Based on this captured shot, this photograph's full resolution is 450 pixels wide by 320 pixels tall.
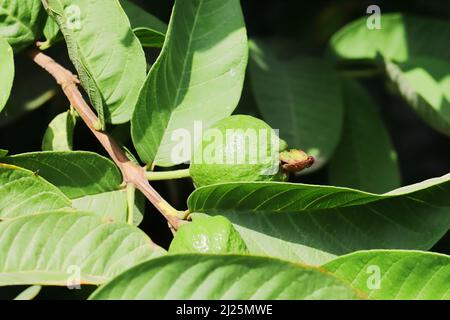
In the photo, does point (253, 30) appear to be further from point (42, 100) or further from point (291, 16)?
point (42, 100)

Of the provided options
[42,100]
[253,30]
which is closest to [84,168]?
[42,100]

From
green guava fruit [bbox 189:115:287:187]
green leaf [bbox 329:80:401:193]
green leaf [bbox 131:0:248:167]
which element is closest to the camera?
green guava fruit [bbox 189:115:287:187]

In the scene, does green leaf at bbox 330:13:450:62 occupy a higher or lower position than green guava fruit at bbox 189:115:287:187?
higher

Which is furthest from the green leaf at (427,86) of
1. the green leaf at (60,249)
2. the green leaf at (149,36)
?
the green leaf at (60,249)

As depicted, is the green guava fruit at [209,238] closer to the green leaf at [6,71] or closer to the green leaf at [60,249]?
the green leaf at [60,249]

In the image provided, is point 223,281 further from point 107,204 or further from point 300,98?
point 300,98

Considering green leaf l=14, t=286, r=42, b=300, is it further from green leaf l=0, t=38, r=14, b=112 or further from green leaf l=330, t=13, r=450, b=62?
green leaf l=330, t=13, r=450, b=62

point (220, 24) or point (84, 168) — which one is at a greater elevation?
point (220, 24)

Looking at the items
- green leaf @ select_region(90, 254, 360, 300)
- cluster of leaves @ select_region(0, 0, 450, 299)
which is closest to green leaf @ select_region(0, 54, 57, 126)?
cluster of leaves @ select_region(0, 0, 450, 299)
